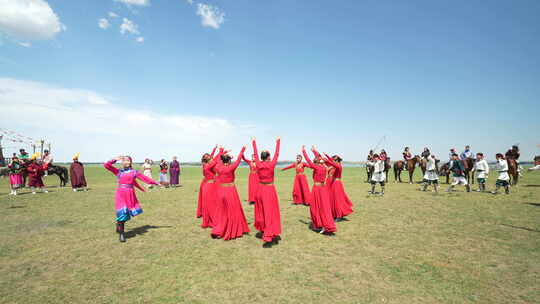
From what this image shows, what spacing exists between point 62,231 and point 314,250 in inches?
305

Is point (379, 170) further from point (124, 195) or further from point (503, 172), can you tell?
point (124, 195)

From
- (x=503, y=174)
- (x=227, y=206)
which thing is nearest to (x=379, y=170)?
(x=503, y=174)

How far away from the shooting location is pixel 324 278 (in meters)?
4.77

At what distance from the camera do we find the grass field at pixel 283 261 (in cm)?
422

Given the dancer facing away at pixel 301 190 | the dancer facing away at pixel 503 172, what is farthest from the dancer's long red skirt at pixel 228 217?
the dancer facing away at pixel 503 172

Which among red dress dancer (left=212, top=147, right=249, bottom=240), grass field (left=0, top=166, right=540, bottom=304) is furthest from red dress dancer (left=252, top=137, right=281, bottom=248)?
red dress dancer (left=212, top=147, right=249, bottom=240)

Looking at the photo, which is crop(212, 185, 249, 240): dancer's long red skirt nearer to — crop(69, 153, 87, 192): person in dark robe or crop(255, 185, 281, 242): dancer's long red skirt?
crop(255, 185, 281, 242): dancer's long red skirt

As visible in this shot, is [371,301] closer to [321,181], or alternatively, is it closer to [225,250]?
[225,250]

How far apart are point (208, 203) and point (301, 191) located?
206 inches

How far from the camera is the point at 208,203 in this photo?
8672 millimetres

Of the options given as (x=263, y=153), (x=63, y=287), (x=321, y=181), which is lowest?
(x=63, y=287)

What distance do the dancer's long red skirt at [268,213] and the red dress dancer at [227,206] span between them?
0.71 metres

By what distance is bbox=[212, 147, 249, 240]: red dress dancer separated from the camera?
7199 millimetres

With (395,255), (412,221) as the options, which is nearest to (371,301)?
(395,255)
